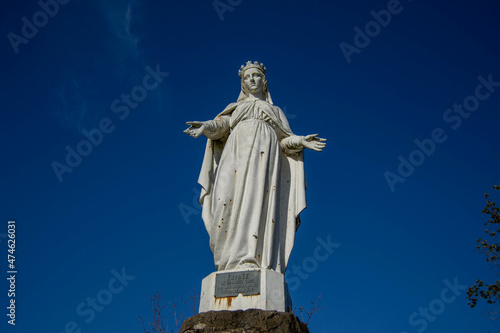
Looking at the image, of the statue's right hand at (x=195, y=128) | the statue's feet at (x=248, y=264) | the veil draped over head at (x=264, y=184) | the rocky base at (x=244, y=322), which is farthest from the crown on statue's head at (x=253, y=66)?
the rocky base at (x=244, y=322)

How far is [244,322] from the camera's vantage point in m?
5.68

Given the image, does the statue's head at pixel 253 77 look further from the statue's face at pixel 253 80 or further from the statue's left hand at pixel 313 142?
the statue's left hand at pixel 313 142

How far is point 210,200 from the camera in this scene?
25.5ft

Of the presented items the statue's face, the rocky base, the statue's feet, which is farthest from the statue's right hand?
the rocky base

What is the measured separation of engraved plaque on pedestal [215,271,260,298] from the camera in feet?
20.7

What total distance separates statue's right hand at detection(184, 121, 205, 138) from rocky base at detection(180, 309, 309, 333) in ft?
9.29

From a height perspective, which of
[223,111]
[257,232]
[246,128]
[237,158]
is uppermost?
[223,111]

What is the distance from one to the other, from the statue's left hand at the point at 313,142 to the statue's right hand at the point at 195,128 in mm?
1628

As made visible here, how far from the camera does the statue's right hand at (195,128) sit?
24.5ft

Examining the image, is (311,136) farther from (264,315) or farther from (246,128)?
(264,315)

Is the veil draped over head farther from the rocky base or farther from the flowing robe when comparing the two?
the rocky base

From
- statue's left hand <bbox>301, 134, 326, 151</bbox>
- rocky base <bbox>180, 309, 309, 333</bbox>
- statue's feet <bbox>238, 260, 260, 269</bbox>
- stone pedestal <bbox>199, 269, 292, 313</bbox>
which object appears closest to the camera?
rocky base <bbox>180, 309, 309, 333</bbox>

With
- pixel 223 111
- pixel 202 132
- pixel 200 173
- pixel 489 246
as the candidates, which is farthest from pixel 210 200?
pixel 489 246

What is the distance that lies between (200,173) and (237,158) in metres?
0.76
